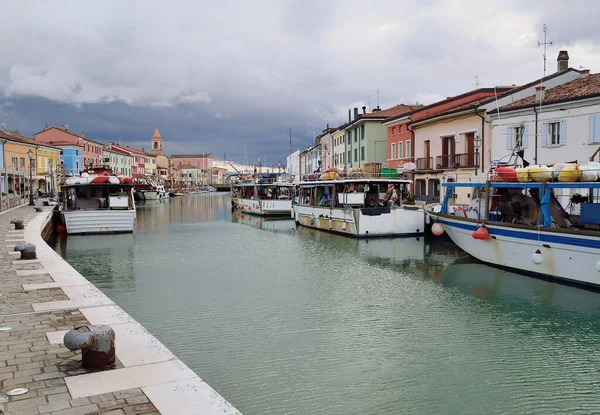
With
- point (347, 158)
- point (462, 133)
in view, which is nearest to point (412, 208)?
point (462, 133)

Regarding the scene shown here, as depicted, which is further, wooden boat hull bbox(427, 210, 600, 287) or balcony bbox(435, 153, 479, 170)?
balcony bbox(435, 153, 479, 170)

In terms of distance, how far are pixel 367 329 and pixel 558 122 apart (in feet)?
67.7

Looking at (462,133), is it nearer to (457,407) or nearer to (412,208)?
(412,208)

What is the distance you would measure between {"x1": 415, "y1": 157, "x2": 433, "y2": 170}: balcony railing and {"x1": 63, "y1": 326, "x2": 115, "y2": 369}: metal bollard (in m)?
33.8

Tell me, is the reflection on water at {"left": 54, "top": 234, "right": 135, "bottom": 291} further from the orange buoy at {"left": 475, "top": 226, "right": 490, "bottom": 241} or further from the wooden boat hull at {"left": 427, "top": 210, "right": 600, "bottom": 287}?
the wooden boat hull at {"left": 427, "top": 210, "right": 600, "bottom": 287}

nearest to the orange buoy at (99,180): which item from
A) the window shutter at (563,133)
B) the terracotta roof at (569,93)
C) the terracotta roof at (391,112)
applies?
the terracotta roof at (569,93)

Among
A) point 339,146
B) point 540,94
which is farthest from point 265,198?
point 540,94

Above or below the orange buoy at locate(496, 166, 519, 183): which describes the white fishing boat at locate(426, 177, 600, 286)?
below

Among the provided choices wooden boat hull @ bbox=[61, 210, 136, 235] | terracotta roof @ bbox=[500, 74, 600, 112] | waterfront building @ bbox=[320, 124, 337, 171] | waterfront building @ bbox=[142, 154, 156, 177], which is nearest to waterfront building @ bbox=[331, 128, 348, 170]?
waterfront building @ bbox=[320, 124, 337, 171]

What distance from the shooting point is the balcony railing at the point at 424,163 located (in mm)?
37781

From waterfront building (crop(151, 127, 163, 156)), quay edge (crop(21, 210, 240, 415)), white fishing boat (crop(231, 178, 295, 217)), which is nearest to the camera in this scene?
quay edge (crop(21, 210, 240, 415))

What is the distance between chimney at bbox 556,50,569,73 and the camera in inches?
1278

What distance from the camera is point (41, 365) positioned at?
6.26m

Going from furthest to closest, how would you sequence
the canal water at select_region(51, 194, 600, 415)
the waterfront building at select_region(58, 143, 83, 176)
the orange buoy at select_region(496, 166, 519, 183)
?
the waterfront building at select_region(58, 143, 83, 176) < the orange buoy at select_region(496, 166, 519, 183) < the canal water at select_region(51, 194, 600, 415)
